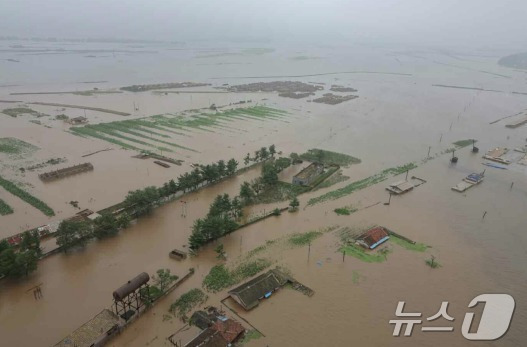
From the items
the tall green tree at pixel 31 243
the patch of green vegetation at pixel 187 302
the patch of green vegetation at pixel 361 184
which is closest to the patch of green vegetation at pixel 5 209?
the tall green tree at pixel 31 243

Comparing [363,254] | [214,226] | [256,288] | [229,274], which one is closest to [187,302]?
[229,274]

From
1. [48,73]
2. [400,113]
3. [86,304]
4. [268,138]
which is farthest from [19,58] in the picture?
[86,304]

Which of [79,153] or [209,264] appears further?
[79,153]

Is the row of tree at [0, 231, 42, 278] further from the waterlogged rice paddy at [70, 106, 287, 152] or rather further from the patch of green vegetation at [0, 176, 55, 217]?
the waterlogged rice paddy at [70, 106, 287, 152]

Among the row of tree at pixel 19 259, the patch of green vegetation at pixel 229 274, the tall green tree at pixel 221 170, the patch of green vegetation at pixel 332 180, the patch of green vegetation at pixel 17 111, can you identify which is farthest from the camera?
the patch of green vegetation at pixel 17 111

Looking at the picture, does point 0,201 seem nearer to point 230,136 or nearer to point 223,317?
point 223,317

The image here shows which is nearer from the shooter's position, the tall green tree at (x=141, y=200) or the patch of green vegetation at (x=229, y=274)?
the patch of green vegetation at (x=229, y=274)

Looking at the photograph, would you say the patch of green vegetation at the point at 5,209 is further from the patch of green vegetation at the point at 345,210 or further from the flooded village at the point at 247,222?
the patch of green vegetation at the point at 345,210
